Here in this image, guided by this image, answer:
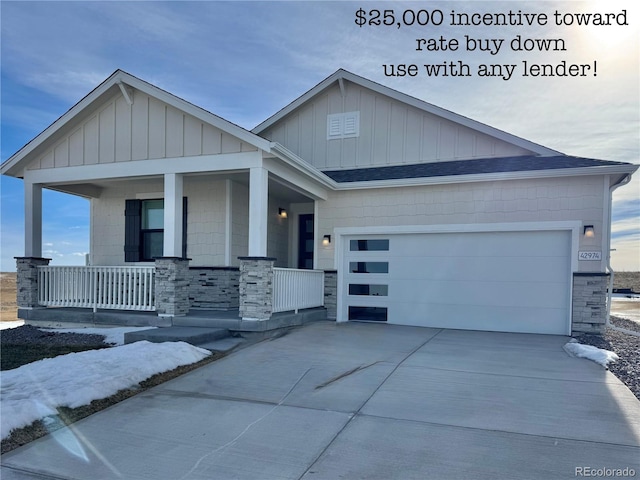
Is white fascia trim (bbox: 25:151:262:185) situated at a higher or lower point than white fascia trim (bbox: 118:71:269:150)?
lower

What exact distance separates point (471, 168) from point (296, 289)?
4.96m

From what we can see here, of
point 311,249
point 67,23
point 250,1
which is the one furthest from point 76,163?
point 311,249

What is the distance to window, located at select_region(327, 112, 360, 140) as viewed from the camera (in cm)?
1162

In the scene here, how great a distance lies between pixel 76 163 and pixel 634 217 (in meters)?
14.5

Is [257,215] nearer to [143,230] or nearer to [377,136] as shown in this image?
[143,230]

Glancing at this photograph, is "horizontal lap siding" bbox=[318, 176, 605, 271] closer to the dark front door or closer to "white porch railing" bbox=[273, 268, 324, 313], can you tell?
"white porch railing" bbox=[273, 268, 324, 313]

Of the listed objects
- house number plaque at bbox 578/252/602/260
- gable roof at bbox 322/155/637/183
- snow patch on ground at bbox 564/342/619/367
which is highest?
gable roof at bbox 322/155/637/183

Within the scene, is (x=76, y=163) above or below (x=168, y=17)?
below

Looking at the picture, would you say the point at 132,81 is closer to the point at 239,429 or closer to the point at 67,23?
the point at 67,23

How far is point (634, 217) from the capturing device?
11633mm

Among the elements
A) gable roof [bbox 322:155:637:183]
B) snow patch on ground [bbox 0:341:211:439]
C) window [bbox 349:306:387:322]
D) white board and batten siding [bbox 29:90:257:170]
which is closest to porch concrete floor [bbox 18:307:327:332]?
window [bbox 349:306:387:322]

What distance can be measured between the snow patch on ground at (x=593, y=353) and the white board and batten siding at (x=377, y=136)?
544 cm

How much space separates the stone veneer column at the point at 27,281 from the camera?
9016mm

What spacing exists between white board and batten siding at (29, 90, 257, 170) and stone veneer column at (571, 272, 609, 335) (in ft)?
23.0
